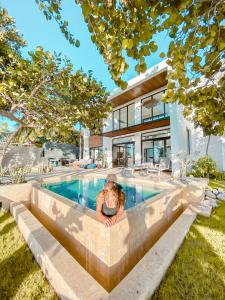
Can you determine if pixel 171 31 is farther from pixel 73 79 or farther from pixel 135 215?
pixel 73 79

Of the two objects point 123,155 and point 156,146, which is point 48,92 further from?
point 123,155

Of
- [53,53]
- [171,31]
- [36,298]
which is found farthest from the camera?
[53,53]

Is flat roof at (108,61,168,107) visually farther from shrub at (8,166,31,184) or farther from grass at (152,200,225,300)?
grass at (152,200,225,300)

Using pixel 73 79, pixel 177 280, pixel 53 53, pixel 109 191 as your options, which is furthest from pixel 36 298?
pixel 53 53

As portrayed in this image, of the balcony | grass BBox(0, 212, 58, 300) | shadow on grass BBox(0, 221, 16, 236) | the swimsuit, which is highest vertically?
the balcony

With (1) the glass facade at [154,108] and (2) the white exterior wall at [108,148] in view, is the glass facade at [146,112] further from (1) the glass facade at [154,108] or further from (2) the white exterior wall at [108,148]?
A: (2) the white exterior wall at [108,148]

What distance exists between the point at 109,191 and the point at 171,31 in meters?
2.99

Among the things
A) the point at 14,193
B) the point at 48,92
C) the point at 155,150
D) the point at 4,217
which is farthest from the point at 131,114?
the point at 4,217

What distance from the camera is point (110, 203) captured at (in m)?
2.92

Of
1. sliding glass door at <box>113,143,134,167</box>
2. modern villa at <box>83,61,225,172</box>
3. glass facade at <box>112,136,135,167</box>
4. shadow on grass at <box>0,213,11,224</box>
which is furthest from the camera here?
sliding glass door at <box>113,143,134,167</box>

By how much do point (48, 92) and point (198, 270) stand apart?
8128 millimetres

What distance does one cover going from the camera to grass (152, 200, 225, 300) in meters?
2.14

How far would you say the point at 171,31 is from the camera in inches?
88.0

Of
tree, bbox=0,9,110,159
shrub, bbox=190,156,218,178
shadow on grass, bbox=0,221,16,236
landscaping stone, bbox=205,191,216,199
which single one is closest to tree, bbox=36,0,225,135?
tree, bbox=0,9,110,159
